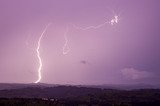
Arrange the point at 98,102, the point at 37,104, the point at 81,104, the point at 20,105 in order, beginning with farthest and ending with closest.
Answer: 1. the point at 98,102
2. the point at 81,104
3. the point at 37,104
4. the point at 20,105

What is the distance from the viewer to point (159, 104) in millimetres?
195125

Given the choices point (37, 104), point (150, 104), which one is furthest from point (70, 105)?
point (150, 104)

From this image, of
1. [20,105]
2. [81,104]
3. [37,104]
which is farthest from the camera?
[81,104]

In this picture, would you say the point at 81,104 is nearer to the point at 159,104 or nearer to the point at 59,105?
the point at 59,105

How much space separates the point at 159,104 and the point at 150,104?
4.72m

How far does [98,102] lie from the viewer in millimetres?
196625

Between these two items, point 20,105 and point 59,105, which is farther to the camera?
point 59,105

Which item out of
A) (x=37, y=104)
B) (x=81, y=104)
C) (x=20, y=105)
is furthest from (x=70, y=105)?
(x=20, y=105)

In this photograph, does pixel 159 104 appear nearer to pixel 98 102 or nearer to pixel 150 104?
pixel 150 104

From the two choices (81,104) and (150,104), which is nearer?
(81,104)

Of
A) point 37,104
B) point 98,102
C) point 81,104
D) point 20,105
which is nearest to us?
point 20,105

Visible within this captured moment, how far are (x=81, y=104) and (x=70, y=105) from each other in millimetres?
5727

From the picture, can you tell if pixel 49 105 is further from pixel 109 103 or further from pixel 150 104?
pixel 150 104

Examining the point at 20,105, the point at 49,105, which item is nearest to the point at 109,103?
the point at 49,105
